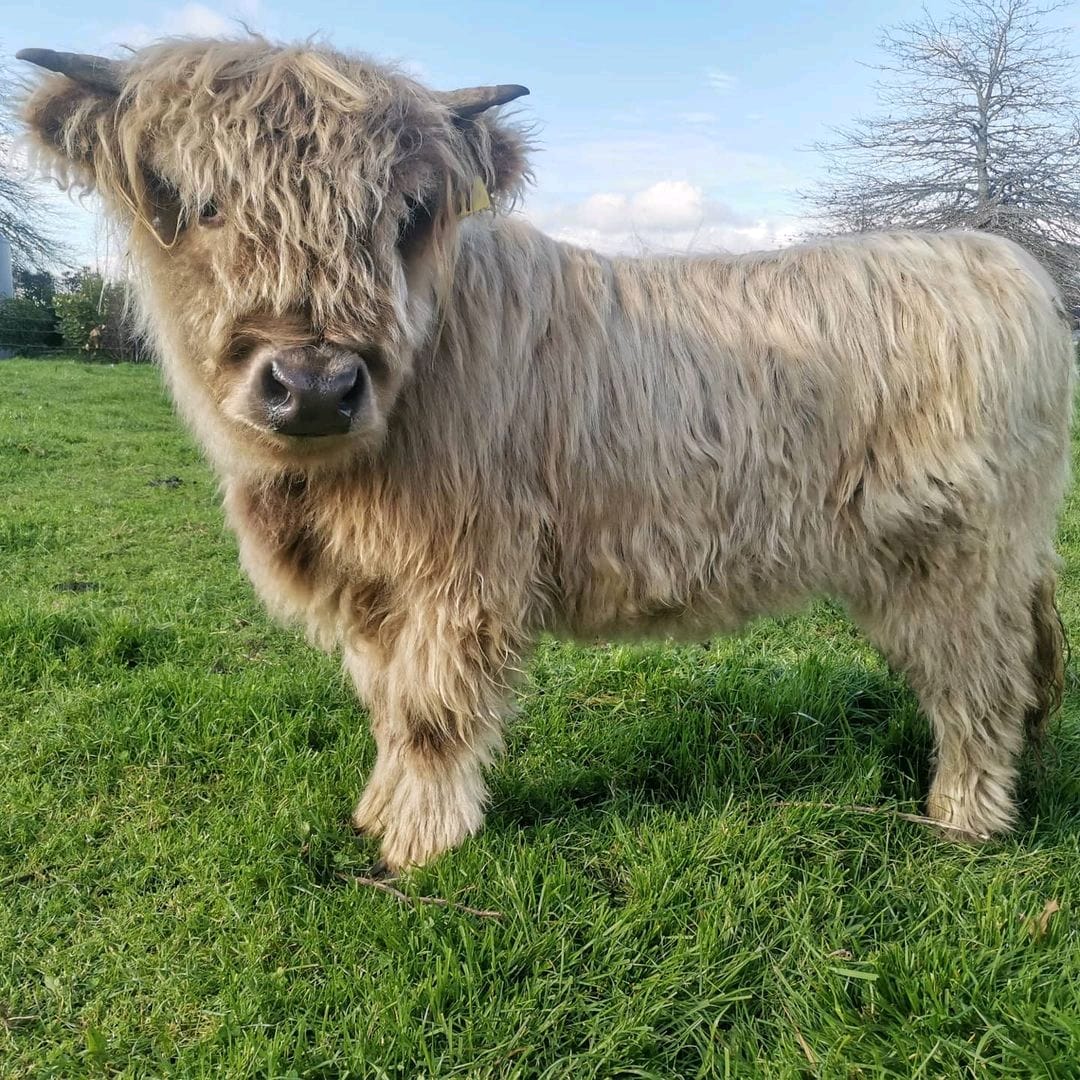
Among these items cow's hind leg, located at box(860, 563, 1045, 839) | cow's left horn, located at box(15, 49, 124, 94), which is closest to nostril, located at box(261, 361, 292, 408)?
cow's left horn, located at box(15, 49, 124, 94)

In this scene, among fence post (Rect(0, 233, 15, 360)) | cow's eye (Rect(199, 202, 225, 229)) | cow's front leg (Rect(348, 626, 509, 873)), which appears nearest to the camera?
cow's eye (Rect(199, 202, 225, 229))

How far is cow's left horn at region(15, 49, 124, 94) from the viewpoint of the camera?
2117 mm

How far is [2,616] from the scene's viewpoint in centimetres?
425

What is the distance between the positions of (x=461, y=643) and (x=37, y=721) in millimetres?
2120

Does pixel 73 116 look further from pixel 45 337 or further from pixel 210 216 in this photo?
pixel 45 337

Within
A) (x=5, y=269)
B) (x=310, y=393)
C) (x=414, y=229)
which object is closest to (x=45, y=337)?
(x=5, y=269)

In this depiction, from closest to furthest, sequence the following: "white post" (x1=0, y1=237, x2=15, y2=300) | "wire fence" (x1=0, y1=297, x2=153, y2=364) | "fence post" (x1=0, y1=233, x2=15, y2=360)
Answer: "wire fence" (x1=0, y1=297, x2=153, y2=364)
"fence post" (x1=0, y1=233, x2=15, y2=360)
"white post" (x1=0, y1=237, x2=15, y2=300)

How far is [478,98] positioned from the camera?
2400 mm

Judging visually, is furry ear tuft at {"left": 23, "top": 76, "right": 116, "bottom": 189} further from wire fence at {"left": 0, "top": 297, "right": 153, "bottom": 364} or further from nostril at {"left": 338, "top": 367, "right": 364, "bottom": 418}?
wire fence at {"left": 0, "top": 297, "right": 153, "bottom": 364}

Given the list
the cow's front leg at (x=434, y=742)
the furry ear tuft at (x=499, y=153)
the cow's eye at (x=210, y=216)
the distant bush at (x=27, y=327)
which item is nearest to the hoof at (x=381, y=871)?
the cow's front leg at (x=434, y=742)

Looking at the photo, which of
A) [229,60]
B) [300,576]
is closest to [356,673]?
[300,576]

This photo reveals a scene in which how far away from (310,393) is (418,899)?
1545mm

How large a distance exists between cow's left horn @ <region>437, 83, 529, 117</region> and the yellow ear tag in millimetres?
186

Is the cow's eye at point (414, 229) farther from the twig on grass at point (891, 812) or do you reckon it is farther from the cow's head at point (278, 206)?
the twig on grass at point (891, 812)
